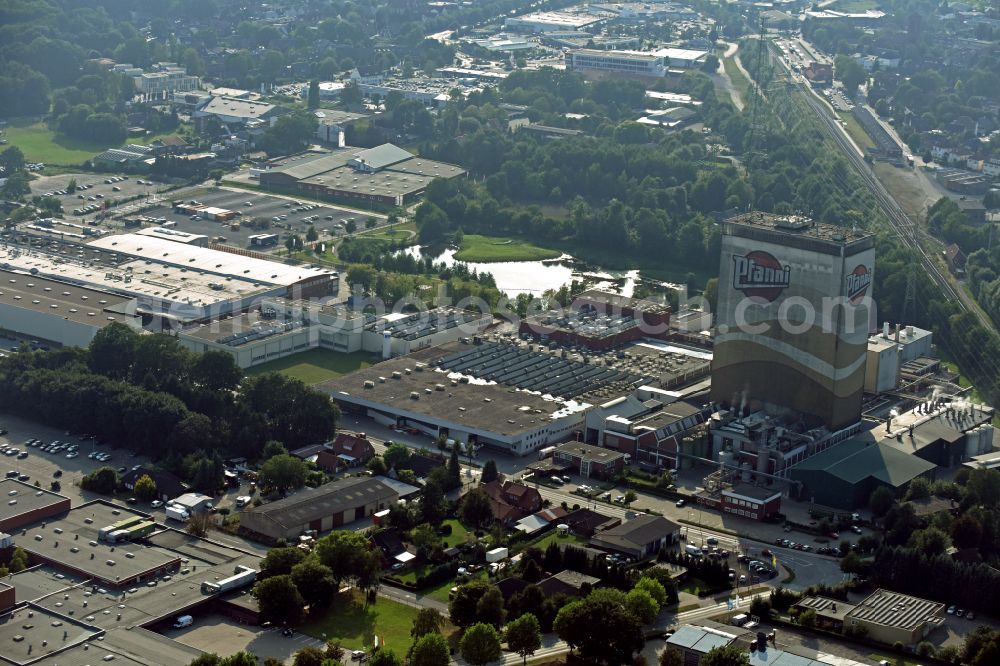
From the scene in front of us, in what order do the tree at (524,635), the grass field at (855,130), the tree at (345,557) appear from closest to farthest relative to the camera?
the tree at (524,635) < the tree at (345,557) < the grass field at (855,130)

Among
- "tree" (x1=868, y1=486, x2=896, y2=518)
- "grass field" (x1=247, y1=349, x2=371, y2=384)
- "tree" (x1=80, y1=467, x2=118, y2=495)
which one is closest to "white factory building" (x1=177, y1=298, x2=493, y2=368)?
"grass field" (x1=247, y1=349, x2=371, y2=384)

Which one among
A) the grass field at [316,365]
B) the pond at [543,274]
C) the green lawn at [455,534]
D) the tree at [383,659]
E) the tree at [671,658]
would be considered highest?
the tree at [383,659]

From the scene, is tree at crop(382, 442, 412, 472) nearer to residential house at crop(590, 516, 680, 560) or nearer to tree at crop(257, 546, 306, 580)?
residential house at crop(590, 516, 680, 560)

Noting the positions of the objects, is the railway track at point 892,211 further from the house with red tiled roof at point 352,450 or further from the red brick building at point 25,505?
the red brick building at point 25,505

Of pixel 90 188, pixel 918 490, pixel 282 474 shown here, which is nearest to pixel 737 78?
pixel 90 188

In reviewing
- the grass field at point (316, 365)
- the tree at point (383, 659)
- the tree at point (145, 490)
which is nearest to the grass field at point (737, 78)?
the grass field at point (316, 365)
